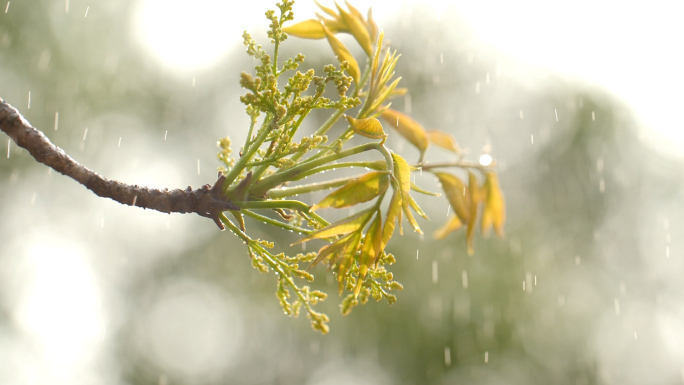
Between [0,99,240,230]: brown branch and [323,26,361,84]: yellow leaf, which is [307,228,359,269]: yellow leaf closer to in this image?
[0,99,240,230]: brown branch

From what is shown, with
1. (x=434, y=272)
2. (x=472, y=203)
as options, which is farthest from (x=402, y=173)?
(x=434, y=272)

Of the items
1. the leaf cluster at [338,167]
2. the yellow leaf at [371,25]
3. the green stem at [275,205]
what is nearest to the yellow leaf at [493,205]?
the leaf cluster at [338,167]

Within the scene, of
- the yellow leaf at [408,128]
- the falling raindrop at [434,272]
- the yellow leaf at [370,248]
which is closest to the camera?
the yellow leaf at [370,248]

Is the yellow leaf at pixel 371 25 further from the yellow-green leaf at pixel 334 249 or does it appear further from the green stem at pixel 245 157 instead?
the yellow-green leaf at pixel 334 249

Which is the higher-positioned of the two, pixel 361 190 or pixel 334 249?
pixel 361 190

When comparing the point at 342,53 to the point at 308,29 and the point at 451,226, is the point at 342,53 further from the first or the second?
the point at 451,226

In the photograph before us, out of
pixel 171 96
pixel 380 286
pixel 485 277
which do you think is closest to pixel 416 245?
pixel 485 277

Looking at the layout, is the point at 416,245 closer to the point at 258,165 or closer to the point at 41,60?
the point at 41,60
